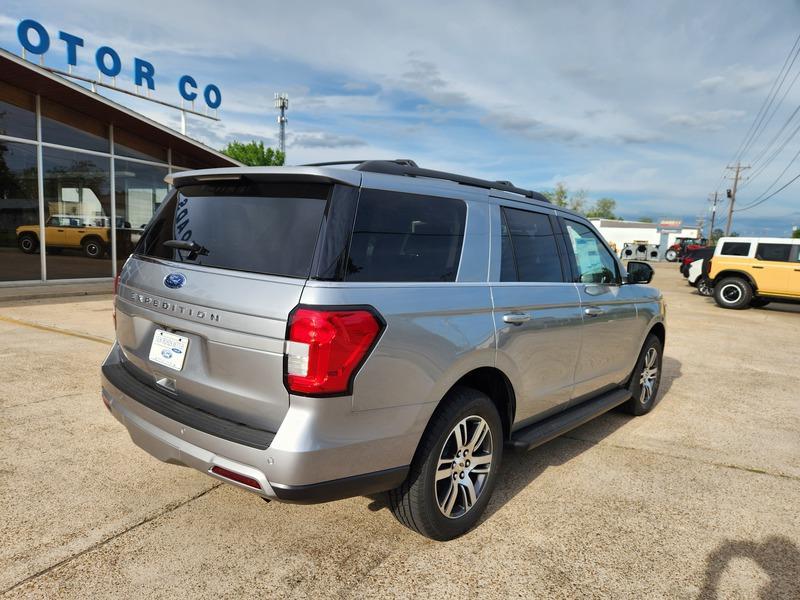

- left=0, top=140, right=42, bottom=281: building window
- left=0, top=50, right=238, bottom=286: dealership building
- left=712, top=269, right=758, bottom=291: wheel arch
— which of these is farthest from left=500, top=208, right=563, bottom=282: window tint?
left=712, top=269, right=758, bottom=291: wheel arch

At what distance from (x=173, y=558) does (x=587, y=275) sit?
310 cm

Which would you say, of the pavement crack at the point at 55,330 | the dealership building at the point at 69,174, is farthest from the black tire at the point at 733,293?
the pavement crack at the point at 55,330

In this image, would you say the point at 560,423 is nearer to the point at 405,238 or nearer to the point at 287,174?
the point at 405,238

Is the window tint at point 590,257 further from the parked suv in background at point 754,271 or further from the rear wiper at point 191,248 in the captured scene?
the parked suv in background at point 754,271

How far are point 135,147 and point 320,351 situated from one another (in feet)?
44.1

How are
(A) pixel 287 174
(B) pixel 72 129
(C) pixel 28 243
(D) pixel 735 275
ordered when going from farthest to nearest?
1. (D) pixel 735 275
2. (B) pixel 72 129
3. (C) pixel 28 243
4. (A) pixel 287 174

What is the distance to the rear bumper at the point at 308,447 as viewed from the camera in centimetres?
212

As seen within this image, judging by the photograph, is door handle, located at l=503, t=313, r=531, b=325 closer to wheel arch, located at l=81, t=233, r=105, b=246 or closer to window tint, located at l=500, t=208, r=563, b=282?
window tint, located at l=500, t=208, r=563, b=282

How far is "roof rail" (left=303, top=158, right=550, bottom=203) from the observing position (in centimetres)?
265

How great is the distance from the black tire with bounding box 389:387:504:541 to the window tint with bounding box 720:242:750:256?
14.0m

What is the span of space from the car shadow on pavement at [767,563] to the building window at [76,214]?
12.8 meters

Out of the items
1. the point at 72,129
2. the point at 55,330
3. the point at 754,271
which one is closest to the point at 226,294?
the point at 55,330

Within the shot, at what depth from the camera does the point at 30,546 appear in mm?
2541

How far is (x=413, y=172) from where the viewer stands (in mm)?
2830
